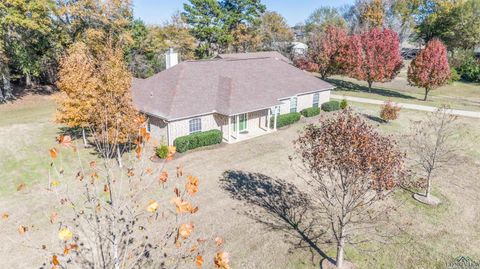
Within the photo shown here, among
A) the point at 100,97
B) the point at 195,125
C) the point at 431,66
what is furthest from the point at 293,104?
the point at 100,97

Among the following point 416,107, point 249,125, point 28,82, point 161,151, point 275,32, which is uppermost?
point 275,32

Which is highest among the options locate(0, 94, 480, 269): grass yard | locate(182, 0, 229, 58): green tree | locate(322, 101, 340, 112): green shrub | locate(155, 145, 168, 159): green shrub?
locate(182, 0, 229, 58): green tree

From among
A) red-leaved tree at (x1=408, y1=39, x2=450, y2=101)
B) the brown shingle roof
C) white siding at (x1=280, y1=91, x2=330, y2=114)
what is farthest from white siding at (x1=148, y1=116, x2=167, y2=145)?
red-leaved tree at (x1=408, y1=39, x2=450, y2=101)

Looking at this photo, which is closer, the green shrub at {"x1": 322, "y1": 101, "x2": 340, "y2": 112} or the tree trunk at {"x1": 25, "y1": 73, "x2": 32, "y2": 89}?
the green shrub at {"x1": 322, "y1": 101, "x2": 340, "y2": 112}

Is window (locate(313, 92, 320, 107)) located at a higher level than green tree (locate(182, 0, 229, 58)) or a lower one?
lower

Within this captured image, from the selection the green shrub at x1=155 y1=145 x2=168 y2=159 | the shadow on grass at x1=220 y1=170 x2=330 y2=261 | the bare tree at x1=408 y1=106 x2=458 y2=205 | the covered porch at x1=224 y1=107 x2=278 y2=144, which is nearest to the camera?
the shadow on grass at x1=220 y1=170 x2=330 y2=261

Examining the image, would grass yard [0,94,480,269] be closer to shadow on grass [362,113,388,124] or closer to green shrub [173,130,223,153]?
green shrub [173,130,223,153]

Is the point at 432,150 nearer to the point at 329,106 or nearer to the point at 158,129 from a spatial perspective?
the point at 329,106
